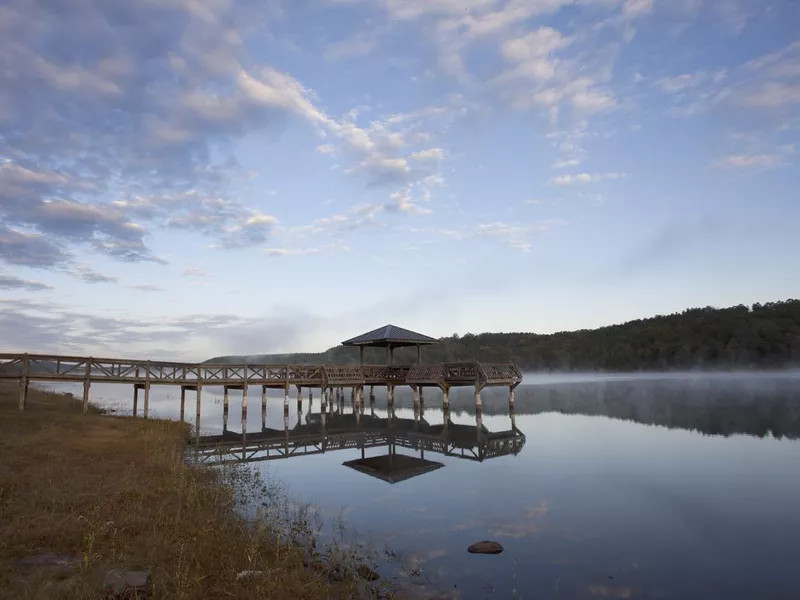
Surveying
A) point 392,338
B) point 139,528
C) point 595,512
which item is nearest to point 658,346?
point 392,338

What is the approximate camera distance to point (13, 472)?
471 inches

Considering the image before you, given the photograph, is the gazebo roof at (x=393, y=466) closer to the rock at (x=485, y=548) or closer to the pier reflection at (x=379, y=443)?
the pier reflection at (x=379, y=443)

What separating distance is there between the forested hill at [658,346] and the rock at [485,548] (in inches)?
4233

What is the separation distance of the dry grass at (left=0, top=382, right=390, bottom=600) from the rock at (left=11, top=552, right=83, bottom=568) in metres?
0.16

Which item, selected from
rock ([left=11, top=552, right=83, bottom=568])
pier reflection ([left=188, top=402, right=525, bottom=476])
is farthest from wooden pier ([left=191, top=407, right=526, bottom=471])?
rock ([left=11, top=552, right=83, bottom=568])

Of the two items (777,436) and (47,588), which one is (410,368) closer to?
(777,436)

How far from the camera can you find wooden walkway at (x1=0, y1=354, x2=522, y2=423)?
2450 centimetres

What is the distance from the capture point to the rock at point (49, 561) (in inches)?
273

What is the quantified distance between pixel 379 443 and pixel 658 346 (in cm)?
10851

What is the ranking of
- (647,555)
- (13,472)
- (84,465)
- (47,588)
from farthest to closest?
(84,465), (13,472), (647,555), (47,588)

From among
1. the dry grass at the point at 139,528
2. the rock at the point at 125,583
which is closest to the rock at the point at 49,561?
the dry grass at the point at 139,528

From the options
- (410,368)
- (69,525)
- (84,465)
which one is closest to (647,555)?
(69,525)

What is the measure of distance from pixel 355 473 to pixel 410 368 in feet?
67.1

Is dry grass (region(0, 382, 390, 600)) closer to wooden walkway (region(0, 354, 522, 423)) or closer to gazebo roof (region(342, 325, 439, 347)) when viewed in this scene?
wooden walkway (region(0, 354, 522, 423))
